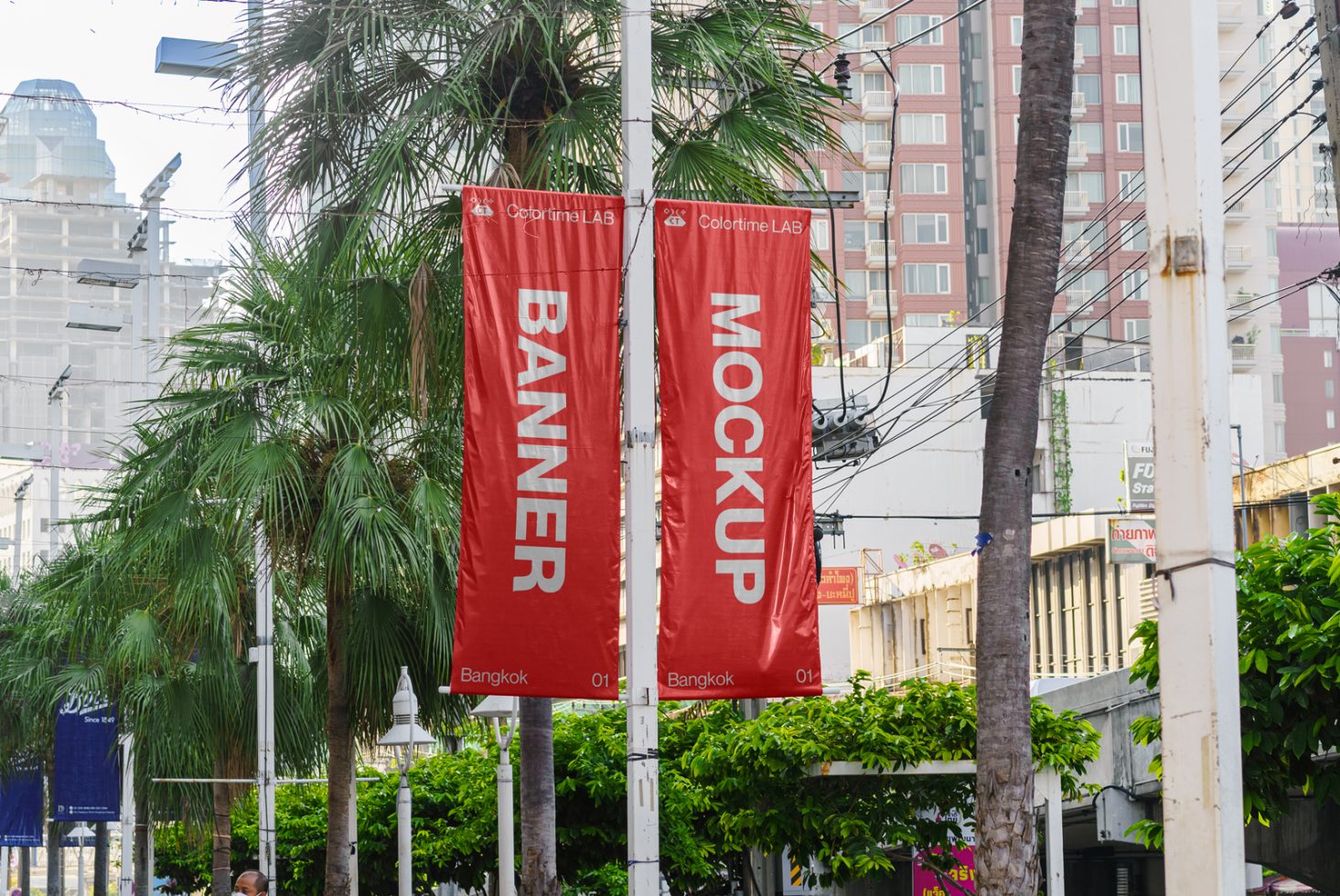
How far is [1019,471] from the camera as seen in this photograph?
11.5 meters

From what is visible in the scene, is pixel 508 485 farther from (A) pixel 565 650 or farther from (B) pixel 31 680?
(B) pixel 31 680

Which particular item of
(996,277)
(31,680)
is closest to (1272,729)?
(31,680)

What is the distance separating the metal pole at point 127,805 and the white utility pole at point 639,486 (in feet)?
Answer: 73.9

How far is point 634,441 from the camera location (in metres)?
11.2

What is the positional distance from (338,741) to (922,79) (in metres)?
80.6


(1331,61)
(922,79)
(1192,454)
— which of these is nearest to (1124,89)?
(922,79)

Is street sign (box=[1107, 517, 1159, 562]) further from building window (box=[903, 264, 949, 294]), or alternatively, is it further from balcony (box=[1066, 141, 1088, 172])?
balcony (box=[1066, 141, 1088, 172])

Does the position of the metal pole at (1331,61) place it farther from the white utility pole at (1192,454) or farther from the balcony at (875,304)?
the balcony at (875,304)

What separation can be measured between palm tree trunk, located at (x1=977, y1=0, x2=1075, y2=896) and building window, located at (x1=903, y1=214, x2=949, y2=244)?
3396 inches

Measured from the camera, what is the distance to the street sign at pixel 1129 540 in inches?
1889

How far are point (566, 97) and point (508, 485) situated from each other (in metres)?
4.22

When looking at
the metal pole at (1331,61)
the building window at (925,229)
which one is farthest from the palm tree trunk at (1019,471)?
the building window at (925,229)

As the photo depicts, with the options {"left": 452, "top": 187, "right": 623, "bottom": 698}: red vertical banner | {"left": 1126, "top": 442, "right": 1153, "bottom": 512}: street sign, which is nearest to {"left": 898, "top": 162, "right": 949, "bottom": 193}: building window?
{"left": 1126, "top": 442, "right": 1153, "bottom": 512}: street sign

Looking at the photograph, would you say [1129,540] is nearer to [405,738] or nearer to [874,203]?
[405,738]
